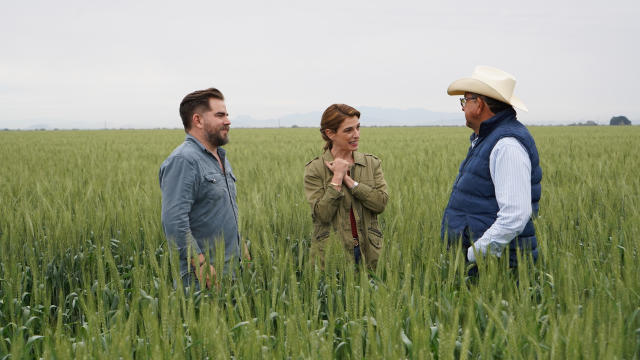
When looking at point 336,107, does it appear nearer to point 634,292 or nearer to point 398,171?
point 634,292

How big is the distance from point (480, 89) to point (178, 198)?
5.34 ft

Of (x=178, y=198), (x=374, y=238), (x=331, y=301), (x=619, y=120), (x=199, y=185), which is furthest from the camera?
(x=619, y=120)

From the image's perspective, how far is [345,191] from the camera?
9.32ft

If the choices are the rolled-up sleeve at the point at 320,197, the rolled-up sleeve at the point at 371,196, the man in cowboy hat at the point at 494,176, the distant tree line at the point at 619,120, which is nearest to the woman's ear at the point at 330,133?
the rolled-up sleeve at the point at 320,197

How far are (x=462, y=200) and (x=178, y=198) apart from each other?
1479 mm

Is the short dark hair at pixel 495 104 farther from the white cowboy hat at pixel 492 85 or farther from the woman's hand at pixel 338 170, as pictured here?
the woman's hand at pixel 338 170

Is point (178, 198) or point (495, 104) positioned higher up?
point (495, 104)

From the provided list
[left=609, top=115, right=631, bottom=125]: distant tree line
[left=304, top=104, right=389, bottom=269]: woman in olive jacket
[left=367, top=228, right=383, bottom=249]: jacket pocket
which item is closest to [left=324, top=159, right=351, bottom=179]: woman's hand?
[left=304, top=104, right=389, bottom=269]: woman in olive jacket

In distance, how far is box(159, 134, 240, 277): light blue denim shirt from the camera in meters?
2.51

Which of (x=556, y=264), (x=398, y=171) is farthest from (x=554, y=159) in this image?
(x=556, y=264)

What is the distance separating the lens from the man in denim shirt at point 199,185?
99.7 inches

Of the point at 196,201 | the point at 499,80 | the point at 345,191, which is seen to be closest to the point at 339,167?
the point at 345,191

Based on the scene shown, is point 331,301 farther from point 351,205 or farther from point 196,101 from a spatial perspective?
point 196,101

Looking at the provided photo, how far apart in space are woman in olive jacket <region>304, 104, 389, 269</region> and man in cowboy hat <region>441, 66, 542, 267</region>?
0.49 m
